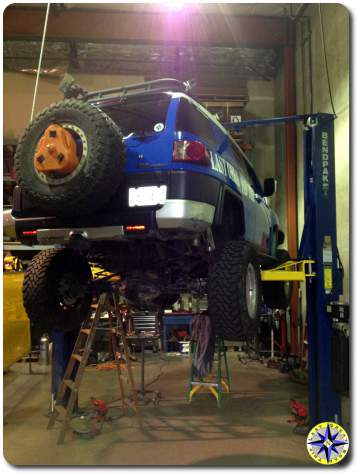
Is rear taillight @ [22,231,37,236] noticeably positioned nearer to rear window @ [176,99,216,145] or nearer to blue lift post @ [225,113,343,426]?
rear window @ [176,99,216,145]

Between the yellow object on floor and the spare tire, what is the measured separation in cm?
201

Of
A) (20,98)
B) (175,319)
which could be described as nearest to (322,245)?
(20,98)

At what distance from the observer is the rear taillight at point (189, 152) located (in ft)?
8.45

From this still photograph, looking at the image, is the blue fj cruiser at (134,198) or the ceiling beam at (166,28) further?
the ceiling beam at (166,28)

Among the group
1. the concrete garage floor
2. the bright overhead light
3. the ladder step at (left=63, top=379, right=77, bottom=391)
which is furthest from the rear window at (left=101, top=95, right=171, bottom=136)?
the ladder step at (left=63, top=379, right=77, bottom=391)

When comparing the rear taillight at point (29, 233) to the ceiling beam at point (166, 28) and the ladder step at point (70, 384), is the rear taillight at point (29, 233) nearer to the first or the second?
the ladder step at point (70, 384)

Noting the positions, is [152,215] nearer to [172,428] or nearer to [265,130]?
[172,428]

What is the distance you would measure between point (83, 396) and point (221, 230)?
4.52m

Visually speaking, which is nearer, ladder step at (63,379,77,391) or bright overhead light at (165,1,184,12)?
bright overhead light at (165,1,184,12)

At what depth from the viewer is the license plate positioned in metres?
2.55

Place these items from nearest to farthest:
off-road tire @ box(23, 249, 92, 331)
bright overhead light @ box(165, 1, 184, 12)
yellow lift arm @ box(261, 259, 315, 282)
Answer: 1. off-road tire @ box(23, 249, 92, 331)
2. bright overhead light @ box(165, 1, 184, 12)
3. yellow lift arm @ box(261, 259, 315, 282)

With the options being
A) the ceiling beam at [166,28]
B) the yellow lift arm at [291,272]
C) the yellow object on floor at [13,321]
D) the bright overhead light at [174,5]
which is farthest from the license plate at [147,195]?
the ceiling beam at [166,28]

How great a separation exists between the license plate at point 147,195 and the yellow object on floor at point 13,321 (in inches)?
88.7

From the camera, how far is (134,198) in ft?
8.61
